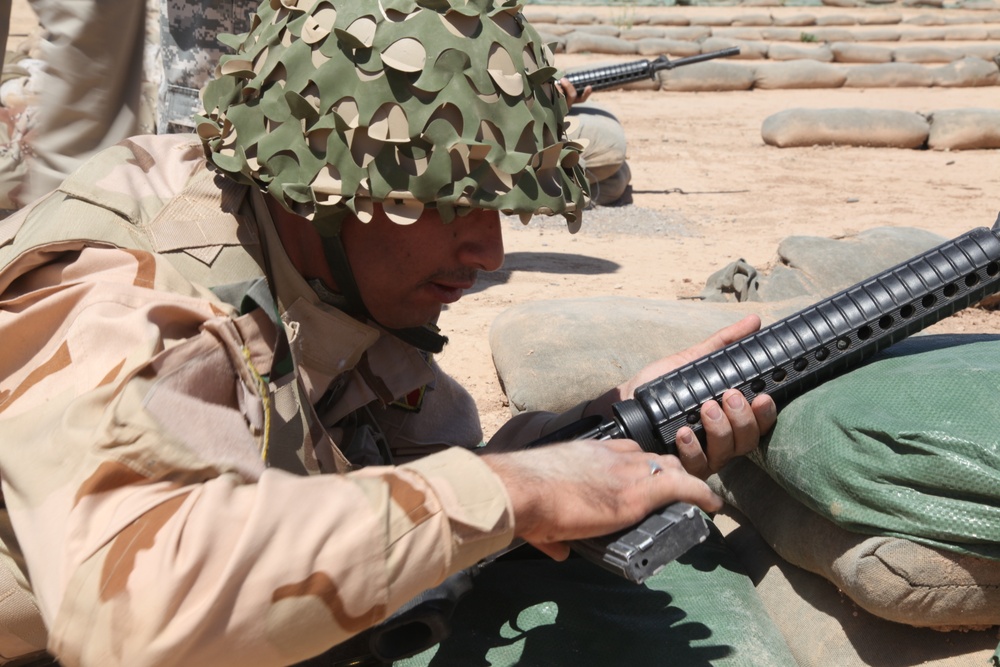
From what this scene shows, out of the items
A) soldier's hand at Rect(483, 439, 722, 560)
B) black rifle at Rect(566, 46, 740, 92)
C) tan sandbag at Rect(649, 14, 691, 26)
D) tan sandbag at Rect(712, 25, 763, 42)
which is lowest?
tan sandbag at Rect(649, 14, 691, 26)

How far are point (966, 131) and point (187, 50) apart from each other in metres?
8.06

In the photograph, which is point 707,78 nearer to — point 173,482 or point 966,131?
point 966,131

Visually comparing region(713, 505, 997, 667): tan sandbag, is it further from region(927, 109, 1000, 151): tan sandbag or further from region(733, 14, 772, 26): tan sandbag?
region(733, 14, 772, 26): tan sandbag

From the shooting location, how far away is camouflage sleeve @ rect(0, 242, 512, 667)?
1.22m

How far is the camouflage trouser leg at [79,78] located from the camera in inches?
148

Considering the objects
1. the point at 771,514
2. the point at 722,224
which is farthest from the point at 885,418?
the point at 722,224

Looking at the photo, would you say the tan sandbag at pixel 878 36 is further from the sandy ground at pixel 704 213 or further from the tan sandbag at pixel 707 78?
the sandy ground at pixel 704 213

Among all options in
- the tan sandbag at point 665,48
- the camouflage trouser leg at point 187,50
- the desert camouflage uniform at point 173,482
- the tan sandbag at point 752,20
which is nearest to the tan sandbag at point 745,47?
the tan sandbag at point 665,48

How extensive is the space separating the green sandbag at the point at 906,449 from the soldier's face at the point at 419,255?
74 centimetres

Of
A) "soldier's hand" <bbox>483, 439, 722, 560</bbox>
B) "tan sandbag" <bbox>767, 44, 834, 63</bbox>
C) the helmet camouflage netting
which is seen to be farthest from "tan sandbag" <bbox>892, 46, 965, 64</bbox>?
"soldier's hand" <bbox>483, 439, 722, 560</bbox>

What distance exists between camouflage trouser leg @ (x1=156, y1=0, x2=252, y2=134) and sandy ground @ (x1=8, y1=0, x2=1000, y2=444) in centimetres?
147

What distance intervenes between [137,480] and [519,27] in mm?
1158

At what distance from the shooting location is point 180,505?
126 cm

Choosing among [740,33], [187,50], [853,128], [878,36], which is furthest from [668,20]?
[187,50]
